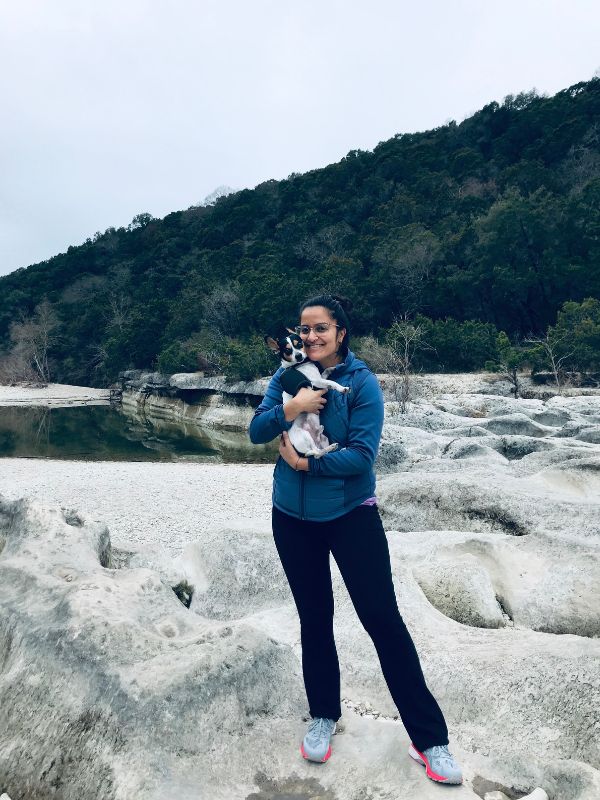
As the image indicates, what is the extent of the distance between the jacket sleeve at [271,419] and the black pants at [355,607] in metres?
0.30

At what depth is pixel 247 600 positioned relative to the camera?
11.8ft

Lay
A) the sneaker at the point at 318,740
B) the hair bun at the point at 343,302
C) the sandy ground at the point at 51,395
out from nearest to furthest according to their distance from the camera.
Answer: the sneaker at the point at 318,740 < the hair bun at the point at 343,302 < the sandy ground at the point at 51,395

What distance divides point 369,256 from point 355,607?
3810 centimetres

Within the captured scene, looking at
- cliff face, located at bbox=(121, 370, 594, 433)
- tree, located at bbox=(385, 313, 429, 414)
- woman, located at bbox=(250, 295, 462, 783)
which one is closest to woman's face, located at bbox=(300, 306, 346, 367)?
woman, located at bbox=(250, 295, 462, 783)

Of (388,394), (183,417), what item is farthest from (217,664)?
(183,417)

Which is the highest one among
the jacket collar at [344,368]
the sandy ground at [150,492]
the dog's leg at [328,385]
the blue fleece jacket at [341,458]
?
the jacket collar at [344,368]

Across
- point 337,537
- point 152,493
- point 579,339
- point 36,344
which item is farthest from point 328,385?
point 36,344

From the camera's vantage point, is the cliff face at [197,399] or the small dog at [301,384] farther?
the cliff face at [197,399]

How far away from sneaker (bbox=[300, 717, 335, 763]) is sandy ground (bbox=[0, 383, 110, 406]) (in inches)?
1450

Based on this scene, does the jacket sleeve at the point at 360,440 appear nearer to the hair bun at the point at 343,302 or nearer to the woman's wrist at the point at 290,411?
the woman's wrist at the point at 290,411

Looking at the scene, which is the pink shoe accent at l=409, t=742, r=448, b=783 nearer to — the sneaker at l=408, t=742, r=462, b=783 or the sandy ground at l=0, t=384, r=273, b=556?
the sneaker at l=408, t=742, r=462, b=783

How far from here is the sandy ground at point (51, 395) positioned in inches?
A: 1415

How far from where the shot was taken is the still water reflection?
16.4 meters

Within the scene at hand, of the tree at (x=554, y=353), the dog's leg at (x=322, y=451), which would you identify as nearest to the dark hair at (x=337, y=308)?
the dog's leg at (x=322, y=451)
